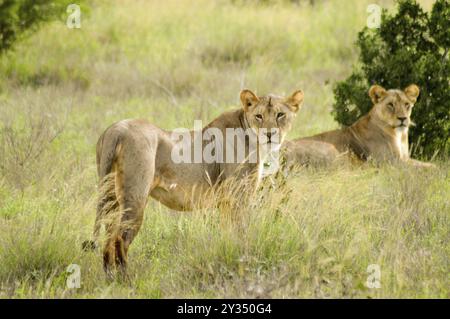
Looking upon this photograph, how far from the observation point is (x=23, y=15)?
39.1ft

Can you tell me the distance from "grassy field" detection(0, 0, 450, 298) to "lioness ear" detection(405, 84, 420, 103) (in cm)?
73

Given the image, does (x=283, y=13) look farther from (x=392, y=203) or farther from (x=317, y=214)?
(x=317, y=214)

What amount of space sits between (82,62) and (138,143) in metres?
7.76

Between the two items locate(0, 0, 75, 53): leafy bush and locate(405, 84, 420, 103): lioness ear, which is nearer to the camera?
locate(405, 84, 420, 103): lioness ear

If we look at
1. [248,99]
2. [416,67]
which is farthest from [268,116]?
[416,67]

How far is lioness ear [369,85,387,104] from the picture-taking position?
8.05 metres

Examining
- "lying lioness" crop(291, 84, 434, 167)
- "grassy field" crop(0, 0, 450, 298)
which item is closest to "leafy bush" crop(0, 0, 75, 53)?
"grassy field" crop(0, 0, 450, 298)

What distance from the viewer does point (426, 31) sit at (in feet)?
28.5

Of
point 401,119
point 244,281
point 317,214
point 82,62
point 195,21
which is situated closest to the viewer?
point 244,281

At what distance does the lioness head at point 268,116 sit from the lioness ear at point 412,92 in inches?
93.1

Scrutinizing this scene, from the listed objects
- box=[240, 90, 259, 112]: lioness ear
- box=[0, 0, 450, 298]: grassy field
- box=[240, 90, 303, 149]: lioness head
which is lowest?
box=[0, 0, 450, 298]: grassy field

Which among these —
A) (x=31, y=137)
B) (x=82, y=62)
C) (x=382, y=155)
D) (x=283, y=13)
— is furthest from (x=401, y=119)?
(x=283, y=13)

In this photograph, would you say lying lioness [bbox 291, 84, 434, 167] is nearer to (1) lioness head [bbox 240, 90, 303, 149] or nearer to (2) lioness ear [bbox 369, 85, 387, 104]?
(2) lioness ear [bbox 369, 85, 387, 104]

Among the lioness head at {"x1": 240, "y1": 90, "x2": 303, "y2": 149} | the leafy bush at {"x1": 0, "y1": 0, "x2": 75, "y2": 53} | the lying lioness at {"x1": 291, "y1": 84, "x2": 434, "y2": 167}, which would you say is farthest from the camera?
the leafy bush at {"x1": 0, "y1": 0, "x2": 75, "y2": 53}
